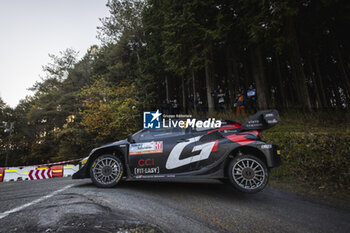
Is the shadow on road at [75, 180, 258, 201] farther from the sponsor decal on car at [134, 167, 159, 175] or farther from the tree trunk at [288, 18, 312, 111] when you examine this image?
the tree trunk at [288, 18, 312, 111]

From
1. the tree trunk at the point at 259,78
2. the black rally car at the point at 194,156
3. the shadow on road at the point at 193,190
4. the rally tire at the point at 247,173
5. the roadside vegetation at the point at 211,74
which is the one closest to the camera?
the rally tire at the point at 247,173

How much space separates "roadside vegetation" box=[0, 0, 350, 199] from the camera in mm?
5121

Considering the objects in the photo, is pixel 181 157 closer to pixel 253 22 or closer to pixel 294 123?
pixel 294 123

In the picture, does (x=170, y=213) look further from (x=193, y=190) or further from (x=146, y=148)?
(x=146, y=148)

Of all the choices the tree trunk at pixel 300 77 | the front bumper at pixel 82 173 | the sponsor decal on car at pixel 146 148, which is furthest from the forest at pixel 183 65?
the front bumper at pixel 82 173

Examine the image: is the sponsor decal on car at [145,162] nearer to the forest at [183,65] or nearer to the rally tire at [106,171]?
the rally tire at [106,171]

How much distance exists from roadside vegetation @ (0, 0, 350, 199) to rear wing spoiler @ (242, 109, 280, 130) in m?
1.96

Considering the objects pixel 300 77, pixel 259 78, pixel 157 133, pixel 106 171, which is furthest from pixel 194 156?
pixel 259 78

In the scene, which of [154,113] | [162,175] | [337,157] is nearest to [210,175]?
[162,175]

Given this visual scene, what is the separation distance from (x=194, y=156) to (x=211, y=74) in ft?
33.5

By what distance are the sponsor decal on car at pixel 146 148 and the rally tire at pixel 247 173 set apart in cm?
148

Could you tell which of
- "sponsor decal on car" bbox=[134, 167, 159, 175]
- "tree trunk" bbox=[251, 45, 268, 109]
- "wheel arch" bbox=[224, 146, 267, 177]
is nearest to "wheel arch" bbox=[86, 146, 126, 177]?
"sponsor decal on car" bbox=[134, 167, 159, 175]

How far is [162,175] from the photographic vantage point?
3379 millimetres

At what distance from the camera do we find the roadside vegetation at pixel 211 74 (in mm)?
5121
